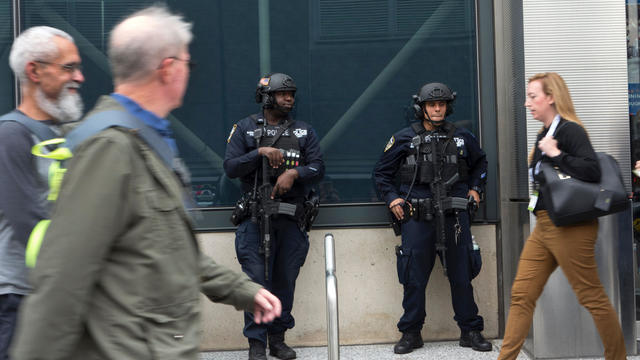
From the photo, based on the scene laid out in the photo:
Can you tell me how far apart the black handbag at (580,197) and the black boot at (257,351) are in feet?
8.47

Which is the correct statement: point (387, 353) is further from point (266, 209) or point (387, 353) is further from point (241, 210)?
point (241, 210)

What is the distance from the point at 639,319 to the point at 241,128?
3842 mm

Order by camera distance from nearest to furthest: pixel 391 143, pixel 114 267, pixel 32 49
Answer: pixel 114 267 → pixel 32 49 → pixel 391 143

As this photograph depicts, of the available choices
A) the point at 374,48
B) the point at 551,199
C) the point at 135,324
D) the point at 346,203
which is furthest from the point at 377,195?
the point at 135,324

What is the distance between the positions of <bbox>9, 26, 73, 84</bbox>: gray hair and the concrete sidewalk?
3.77m

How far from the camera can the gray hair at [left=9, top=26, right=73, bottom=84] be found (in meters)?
2.85

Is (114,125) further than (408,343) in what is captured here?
No

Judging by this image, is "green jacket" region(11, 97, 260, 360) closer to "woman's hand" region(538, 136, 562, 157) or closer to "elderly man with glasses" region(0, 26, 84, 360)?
"elderly man with glasses" region(0, 26, 84, 360)

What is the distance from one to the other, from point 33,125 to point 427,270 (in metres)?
3.92

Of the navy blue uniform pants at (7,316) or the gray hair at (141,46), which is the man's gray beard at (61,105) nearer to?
the navy blue uniform pants at (7,316)

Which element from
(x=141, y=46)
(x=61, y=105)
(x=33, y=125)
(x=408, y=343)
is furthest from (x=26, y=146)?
(x=408, y=343)

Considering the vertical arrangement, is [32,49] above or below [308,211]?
above

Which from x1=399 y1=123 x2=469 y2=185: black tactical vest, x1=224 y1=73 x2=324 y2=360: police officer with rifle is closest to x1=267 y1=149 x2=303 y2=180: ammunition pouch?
x1=224 y1=73 x2=324 y2=360: police officer with rifle

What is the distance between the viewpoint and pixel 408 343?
19.6ft
